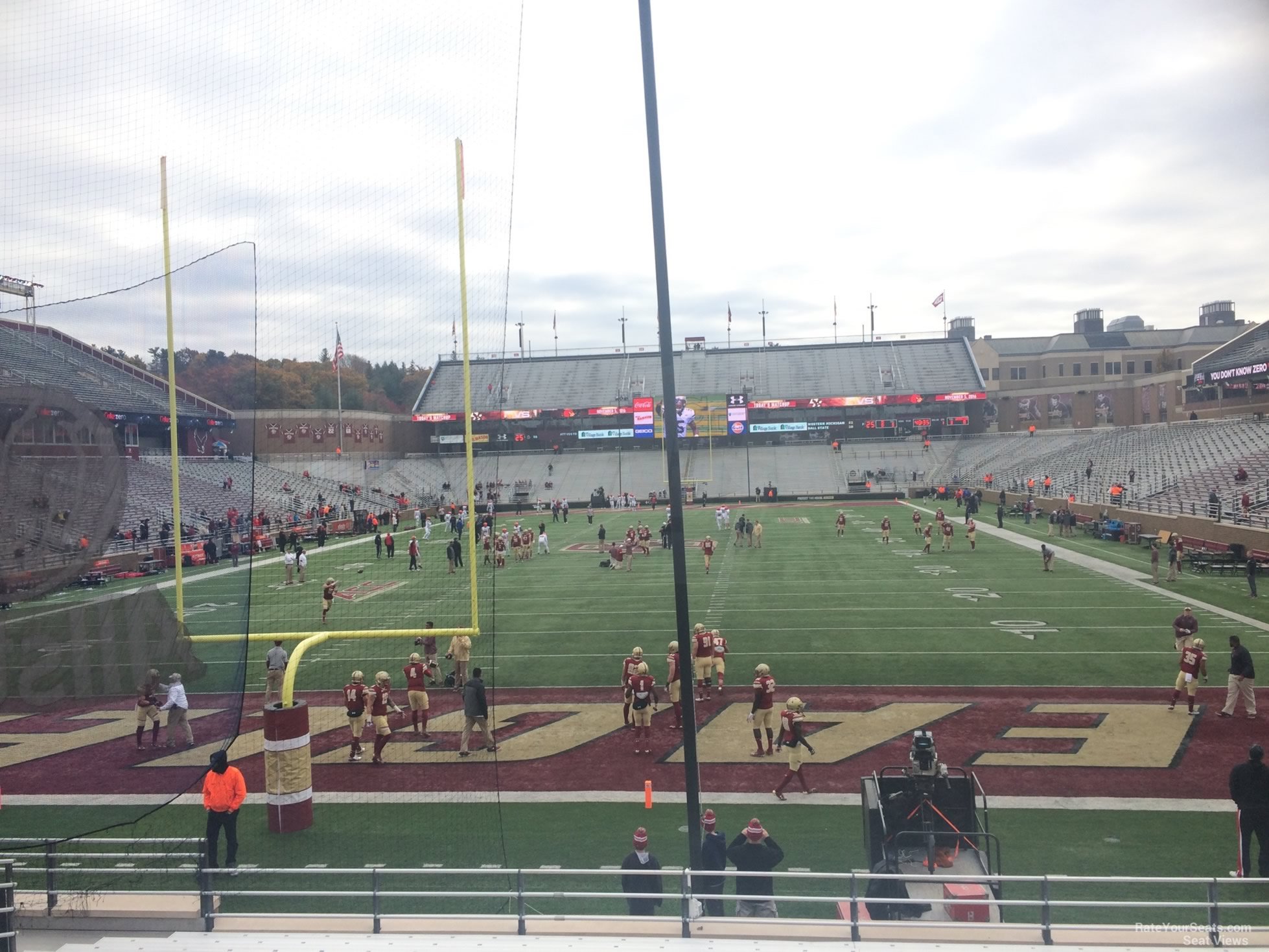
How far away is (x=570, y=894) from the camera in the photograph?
4945 millimetres

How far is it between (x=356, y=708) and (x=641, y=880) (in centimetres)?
561

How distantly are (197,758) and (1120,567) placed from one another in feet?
81.5

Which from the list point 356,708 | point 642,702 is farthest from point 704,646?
point 356,708

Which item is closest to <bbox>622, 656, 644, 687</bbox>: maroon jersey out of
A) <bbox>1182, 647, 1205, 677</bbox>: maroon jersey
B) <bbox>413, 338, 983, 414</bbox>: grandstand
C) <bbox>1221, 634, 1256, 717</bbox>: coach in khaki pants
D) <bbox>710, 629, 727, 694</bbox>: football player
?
<bbox>710, 629, 727, 694</bbox>: football player

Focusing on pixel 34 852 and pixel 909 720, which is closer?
pixel 34 852

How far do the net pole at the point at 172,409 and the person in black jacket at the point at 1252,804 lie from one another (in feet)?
27.9

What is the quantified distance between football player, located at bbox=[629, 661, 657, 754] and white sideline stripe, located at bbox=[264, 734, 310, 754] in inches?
163

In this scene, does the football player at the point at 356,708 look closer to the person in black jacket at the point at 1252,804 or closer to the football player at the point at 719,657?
the football player at the point at 719,657

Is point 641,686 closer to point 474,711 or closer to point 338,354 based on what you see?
point 474,711

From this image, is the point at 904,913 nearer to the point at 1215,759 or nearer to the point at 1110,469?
the point at 1215,759

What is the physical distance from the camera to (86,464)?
5.36 meters

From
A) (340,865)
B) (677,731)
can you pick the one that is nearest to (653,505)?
(677,731)

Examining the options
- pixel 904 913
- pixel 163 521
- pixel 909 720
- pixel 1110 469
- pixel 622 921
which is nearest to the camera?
pixel 622 921

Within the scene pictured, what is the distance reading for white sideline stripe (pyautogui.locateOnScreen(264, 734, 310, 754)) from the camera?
8.92 metres
